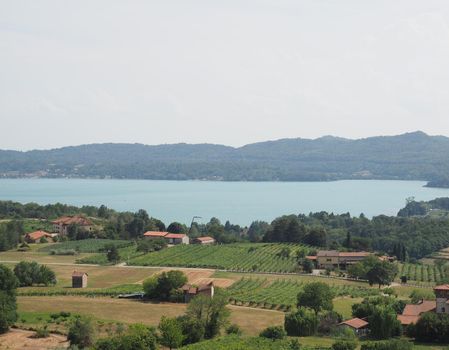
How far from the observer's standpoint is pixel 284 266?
4775 cm

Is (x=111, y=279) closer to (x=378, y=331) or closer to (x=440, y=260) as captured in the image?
(x=378, y=331)

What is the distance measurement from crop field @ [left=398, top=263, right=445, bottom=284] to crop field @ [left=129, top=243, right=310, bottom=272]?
24.8ft

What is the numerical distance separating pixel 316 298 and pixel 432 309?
4996mm

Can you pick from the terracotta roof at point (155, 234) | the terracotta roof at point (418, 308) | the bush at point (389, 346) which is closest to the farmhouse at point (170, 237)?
the terracotta roof at point (155, 234)

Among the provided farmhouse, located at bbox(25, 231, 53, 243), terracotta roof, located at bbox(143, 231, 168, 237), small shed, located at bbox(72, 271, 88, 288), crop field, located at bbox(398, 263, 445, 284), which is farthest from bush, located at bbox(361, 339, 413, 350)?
farmhouse, located at bbox(25, 231, 53, 243)

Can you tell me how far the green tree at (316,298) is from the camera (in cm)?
3108

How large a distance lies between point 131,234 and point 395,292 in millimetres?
30350

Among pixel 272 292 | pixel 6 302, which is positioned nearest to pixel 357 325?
pixel 272 292

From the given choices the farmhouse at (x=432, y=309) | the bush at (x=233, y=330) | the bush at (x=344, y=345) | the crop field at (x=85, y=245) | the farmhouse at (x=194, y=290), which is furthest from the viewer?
the crop field at (x=85, y=245)

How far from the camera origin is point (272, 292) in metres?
37.0

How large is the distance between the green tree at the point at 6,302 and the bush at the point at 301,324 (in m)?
11.0

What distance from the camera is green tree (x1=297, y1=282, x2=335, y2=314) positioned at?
102 ft

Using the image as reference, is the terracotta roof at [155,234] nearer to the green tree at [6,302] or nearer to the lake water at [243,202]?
the green tree at [6,302]

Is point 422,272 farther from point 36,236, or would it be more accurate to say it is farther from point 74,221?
point 36,236
